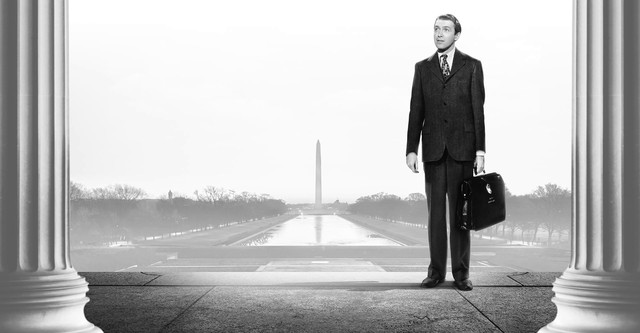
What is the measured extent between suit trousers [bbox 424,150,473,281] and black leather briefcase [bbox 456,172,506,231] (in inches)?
7.5

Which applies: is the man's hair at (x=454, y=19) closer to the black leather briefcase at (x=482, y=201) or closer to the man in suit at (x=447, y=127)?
the man in suit at (x=447, y=127)

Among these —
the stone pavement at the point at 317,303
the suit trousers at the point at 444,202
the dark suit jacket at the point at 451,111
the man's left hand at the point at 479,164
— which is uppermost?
the dark suit jacket at the point at 451,111

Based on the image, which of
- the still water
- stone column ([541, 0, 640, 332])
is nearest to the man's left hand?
stone column ([541, 0, 640, 332])

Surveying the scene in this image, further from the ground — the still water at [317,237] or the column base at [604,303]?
the column base at [604,303]

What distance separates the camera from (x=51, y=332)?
589cm

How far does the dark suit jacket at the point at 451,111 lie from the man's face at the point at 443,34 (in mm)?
177

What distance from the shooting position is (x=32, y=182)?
5949 millimetres

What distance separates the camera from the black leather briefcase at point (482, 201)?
7934 millimetres

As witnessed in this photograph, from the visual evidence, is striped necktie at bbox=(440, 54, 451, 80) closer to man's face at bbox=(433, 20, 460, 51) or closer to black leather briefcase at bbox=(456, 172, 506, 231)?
man's face at bbox=(433, 20, 460, 51)

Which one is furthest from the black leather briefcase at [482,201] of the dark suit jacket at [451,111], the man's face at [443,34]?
the man's face at [443,34]

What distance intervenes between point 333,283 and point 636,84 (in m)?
4.87

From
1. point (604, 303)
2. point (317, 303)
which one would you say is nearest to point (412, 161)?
point (317, 303)

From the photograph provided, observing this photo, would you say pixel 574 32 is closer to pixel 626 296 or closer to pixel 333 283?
pixel 626 296

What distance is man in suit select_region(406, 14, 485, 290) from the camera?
812 cm
